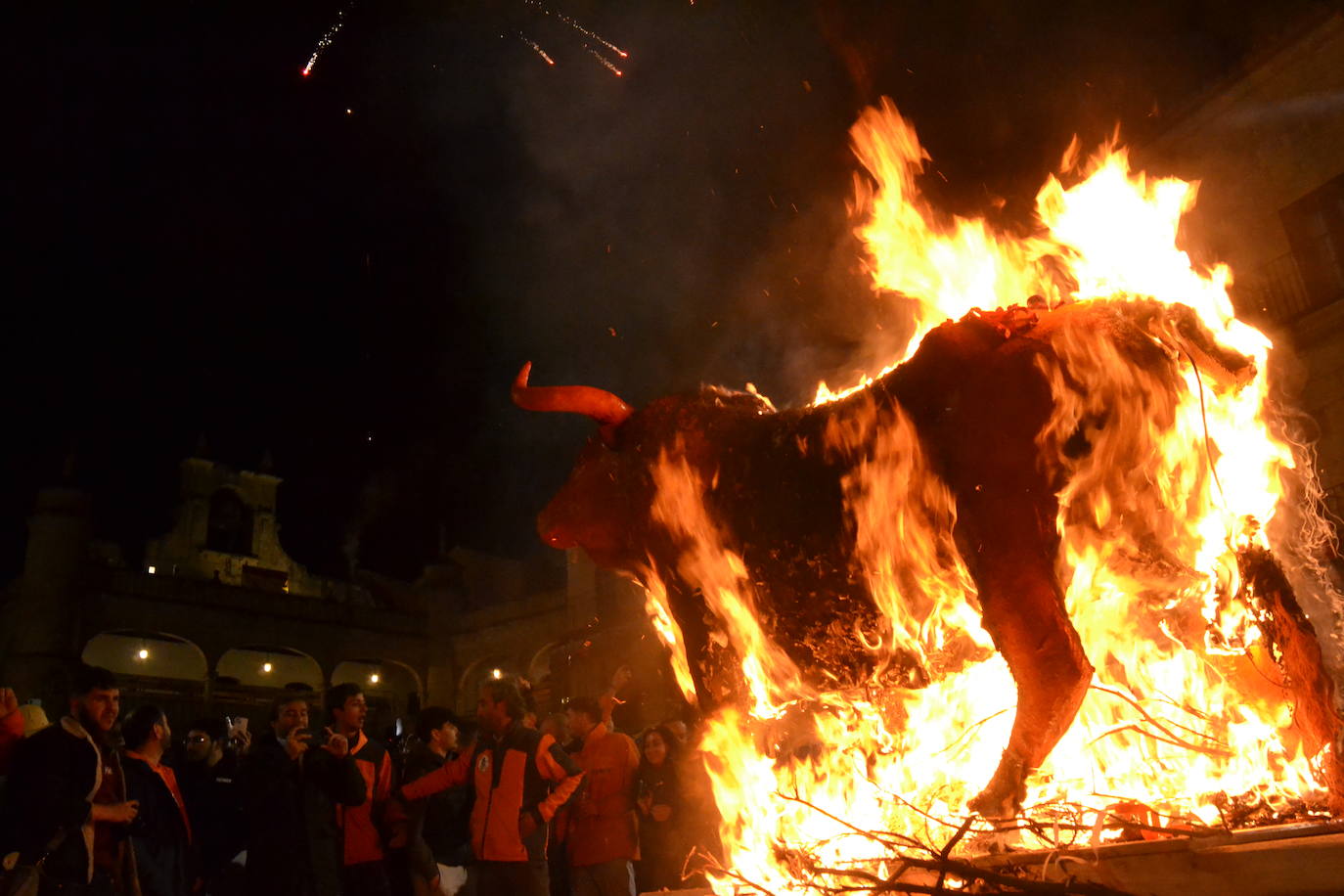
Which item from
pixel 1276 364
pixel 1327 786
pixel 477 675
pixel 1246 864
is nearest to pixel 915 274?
pixel 1327 786

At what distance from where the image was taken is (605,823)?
7.31 m

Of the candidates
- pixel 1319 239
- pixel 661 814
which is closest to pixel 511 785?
pixel 661 814

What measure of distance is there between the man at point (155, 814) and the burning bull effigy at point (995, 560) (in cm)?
304

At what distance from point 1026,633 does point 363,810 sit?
4.90 meters

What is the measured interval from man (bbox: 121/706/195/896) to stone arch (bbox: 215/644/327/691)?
32106 millimetres

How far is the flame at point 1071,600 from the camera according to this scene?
419cm

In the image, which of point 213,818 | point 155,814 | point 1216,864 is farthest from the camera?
point 213,818

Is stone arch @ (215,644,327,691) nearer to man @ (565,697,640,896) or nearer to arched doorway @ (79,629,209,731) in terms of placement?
arched doorway @ (79,629,209,731)

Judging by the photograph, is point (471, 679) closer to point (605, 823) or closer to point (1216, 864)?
point (605, 823)

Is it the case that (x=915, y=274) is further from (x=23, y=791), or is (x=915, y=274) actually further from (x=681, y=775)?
(x=23, y=791)

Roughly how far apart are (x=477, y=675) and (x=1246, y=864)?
37.5 m

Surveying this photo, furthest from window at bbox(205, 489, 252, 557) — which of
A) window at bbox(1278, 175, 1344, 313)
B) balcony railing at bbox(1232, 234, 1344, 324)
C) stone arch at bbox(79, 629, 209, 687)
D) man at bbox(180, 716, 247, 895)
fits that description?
window at bbox(1278, 175, 1344, 313)

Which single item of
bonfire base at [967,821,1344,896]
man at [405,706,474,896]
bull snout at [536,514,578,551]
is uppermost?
bull snout at [536,514,578,551]

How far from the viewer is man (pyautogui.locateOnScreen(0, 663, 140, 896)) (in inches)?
193
